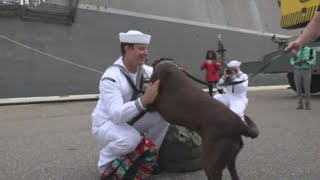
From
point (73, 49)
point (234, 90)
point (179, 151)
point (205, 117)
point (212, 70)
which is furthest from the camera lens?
point (73, 49)

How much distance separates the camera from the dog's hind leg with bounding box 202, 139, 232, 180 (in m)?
4.09

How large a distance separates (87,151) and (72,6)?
1137 cm

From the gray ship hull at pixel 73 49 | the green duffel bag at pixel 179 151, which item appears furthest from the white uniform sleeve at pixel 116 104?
the gray ship hull at pixel 73 49

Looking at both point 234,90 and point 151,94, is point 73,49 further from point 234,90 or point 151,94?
point 151,94

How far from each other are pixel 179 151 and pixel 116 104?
0.96 meters

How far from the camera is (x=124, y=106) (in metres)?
4.72

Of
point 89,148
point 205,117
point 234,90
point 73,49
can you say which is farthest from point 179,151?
point 73,49

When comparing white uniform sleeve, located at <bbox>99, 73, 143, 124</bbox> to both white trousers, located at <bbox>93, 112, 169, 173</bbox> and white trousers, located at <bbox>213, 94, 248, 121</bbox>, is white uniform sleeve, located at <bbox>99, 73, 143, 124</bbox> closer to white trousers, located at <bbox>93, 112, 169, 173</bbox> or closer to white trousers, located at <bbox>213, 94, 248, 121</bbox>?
white trousers, located at <bbox>93, 112, 169, 173</bbox>

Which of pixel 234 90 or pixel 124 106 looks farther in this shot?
pixel 234 90

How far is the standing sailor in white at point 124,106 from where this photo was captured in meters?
4.82

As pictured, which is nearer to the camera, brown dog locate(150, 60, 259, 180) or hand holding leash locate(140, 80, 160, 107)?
brown dog locate(150, 60, 259, 180)

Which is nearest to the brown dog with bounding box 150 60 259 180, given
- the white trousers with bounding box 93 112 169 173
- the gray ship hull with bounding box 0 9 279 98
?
the white trousers with bounding box 93 112 169 173

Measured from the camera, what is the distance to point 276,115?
36.2 feet

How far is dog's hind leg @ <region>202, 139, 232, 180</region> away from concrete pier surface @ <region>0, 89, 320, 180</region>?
1.23 m
